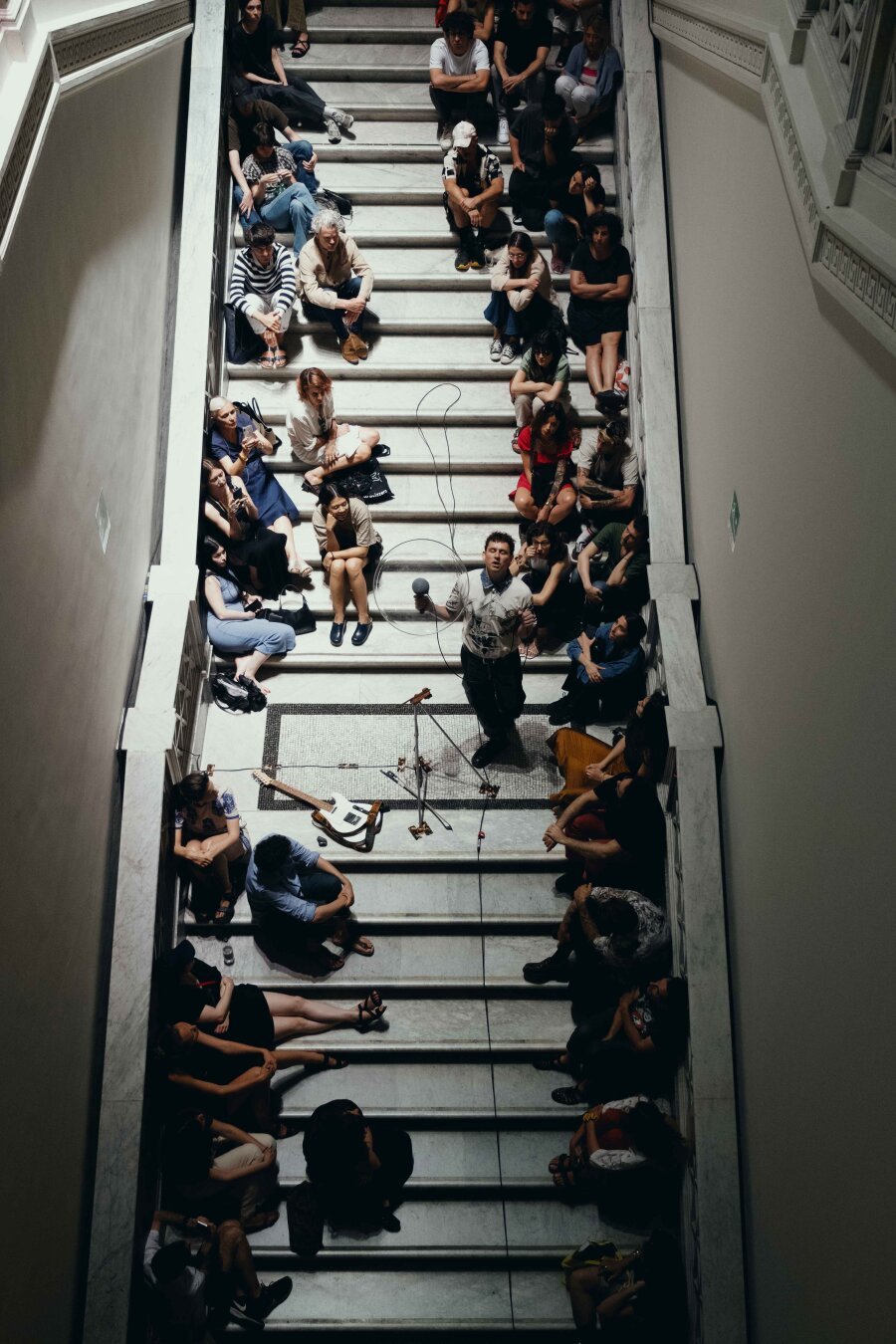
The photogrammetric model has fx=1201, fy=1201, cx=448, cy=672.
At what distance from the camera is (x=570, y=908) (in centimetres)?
716

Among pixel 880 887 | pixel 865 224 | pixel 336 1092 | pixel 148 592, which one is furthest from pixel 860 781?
pixel 148 592

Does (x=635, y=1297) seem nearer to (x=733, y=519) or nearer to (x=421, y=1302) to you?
(x=421, y=1302)

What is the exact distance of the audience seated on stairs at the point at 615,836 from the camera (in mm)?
7090

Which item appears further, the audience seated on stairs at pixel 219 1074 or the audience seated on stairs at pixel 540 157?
the audience seated on stairs at pixel 540 157

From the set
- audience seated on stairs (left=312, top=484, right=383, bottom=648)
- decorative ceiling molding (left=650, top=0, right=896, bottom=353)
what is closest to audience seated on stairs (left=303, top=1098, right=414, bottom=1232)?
audience seated on stairs (left=312, top=484, right=383, bottom=648)

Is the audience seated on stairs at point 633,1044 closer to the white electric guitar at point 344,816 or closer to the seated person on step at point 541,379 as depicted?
the white electric guitar at point 344,816

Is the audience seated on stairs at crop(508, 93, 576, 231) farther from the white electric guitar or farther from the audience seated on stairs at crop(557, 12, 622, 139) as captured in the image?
the white electric guitar

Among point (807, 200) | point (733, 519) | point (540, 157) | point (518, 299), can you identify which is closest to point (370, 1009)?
point (733, 519)

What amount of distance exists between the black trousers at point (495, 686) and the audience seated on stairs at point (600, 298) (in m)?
2.20

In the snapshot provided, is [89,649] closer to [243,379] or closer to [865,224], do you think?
[243,379]

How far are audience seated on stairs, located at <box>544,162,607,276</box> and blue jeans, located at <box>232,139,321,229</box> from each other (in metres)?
1.83

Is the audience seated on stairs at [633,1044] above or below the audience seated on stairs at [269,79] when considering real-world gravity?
below

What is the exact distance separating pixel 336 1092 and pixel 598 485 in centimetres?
430

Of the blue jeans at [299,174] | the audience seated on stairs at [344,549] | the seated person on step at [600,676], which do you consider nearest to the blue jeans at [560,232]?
the blue jeans at [299,174]
